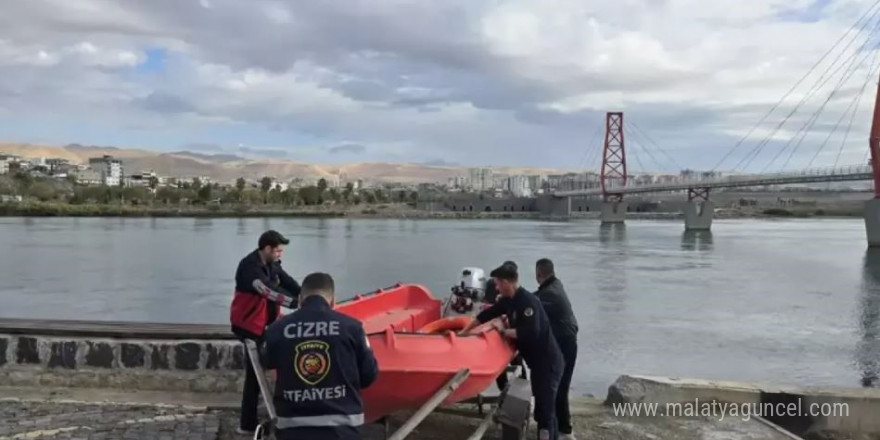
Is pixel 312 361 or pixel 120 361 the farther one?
pixel 120 361

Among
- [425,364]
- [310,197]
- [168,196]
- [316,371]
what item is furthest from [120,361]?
[168,196]

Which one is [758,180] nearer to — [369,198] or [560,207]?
[560,207]

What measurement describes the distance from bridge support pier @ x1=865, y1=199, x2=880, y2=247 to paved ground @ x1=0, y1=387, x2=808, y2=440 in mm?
54636

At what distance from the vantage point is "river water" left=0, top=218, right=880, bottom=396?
13.6m

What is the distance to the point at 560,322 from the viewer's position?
5.56 meters

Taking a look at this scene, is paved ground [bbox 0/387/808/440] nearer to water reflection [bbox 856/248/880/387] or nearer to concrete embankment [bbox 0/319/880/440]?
concrete embankment [bbox 0/319/880/440]

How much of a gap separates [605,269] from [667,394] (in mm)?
27127

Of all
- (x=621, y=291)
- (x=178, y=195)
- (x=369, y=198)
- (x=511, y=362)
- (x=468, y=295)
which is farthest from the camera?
(x=369, y=198)

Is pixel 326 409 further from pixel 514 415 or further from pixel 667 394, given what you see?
pixel 667 394

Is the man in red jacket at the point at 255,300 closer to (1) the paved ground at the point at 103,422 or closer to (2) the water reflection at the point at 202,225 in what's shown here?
(1) the paved ground at the point at 103,422

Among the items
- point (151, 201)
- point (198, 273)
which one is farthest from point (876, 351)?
point (151, 201)

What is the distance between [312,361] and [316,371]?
44 mm

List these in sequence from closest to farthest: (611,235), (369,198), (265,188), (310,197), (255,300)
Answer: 1. (255,300)
2. (611,235)
3. (310,197)
4. (369,198)
5. (265,188)

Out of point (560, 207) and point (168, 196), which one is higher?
point (168, 196)
